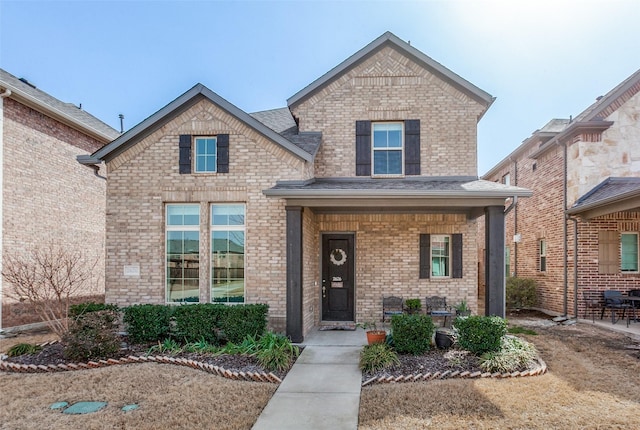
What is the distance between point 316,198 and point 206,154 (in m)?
2.78

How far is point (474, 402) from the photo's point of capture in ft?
17.1

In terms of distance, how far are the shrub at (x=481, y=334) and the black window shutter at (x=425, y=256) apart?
3.26 meters

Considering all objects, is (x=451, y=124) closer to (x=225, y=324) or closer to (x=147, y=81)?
(x=225, y=324)

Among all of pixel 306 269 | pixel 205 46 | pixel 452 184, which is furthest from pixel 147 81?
pixel 452 184

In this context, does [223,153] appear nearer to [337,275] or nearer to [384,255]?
[337,275]

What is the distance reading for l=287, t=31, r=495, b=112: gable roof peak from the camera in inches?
394

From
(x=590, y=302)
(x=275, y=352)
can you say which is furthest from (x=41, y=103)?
(x=590, y=302)

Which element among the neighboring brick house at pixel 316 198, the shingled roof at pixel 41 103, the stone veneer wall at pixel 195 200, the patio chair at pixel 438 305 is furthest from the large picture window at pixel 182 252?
the patio chair at pixel 438 305

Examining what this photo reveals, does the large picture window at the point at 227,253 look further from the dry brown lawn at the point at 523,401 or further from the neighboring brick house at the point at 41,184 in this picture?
the neighboring brick house at the point at 41,184

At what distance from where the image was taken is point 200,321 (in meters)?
7.88

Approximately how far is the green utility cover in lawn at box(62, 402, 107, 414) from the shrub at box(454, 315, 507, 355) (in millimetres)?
5462

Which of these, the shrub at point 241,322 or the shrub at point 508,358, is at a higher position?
the shrub at point 241,322

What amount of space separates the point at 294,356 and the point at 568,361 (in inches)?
184

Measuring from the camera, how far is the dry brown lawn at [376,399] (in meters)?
4.71
